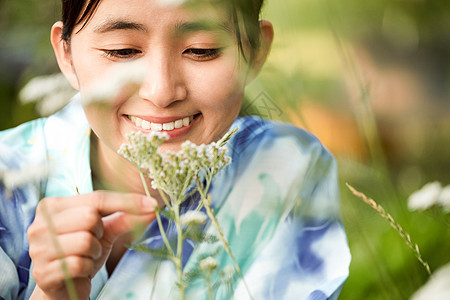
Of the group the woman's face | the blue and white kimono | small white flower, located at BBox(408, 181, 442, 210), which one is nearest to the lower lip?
the woman's face

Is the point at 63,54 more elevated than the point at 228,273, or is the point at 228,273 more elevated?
the point at 63,54

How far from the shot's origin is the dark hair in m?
0.61

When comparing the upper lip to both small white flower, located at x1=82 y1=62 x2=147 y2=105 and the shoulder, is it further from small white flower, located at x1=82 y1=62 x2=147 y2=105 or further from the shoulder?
the shoulder

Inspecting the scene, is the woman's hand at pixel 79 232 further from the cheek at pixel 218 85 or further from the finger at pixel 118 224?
the cheek at pixel 218 85

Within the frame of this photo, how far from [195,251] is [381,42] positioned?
41 centimetres

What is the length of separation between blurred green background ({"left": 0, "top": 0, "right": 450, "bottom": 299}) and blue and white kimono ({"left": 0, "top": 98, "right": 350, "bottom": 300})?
0.13ft

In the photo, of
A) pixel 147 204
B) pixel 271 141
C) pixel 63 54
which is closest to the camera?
pixel 147 204

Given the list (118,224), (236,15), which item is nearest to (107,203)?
(118,224)

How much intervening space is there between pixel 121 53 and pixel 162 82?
0.19 ft

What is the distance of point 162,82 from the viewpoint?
1.96 feet

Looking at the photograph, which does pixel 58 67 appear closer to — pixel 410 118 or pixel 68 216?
pixel 68 216

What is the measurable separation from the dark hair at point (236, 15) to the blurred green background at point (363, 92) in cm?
2

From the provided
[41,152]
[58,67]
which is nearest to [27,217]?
[41,152]

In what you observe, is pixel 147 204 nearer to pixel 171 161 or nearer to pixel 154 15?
pixel 171 161
